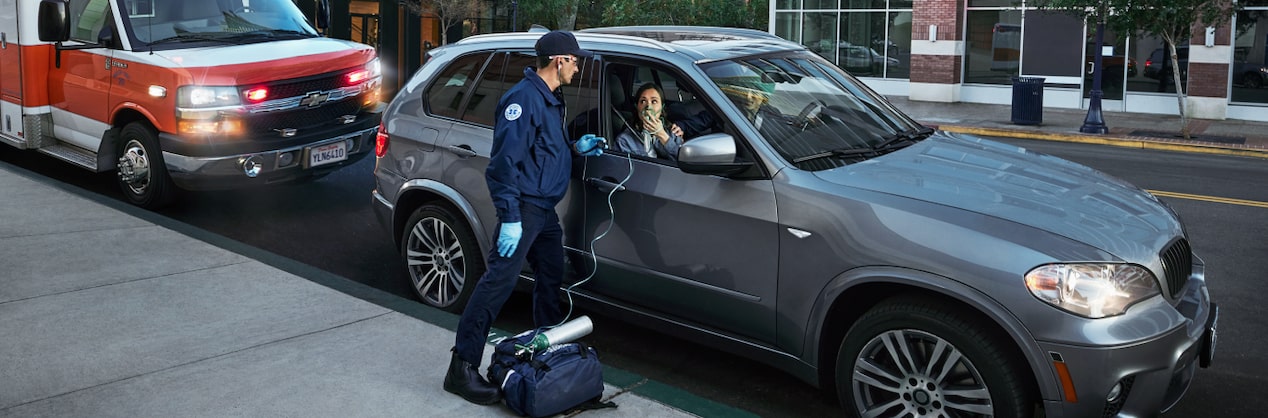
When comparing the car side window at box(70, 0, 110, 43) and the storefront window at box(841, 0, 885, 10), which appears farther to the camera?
the storefront window at box(841, 0, 885, 10)

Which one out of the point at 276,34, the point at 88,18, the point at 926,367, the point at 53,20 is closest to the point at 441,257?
the point at 926,367

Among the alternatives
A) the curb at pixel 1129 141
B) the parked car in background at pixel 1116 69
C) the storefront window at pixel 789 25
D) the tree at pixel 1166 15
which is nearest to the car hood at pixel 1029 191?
the curb at pixel 1129 141

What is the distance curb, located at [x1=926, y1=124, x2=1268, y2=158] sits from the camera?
58.5 ft

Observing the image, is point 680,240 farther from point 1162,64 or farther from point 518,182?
point 1162,64

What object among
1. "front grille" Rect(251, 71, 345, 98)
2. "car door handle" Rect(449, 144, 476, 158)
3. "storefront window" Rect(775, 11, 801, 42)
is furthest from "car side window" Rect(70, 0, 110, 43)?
"storefront window" Rect(775, 11, 801, 42)

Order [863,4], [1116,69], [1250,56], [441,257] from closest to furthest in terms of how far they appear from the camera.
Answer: [441,257]
[1250,56]
[1116,69]
[863,4]

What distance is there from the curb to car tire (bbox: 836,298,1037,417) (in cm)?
1263

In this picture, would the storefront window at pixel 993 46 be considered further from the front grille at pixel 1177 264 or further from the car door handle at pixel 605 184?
the car door handle at pixel 605 184

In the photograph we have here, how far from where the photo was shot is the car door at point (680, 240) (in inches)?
205

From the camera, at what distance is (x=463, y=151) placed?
6.44m

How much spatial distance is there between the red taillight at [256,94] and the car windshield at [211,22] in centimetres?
89

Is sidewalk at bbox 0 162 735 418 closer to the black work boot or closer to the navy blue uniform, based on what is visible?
the black work boot

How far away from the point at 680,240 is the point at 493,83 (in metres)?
1.75

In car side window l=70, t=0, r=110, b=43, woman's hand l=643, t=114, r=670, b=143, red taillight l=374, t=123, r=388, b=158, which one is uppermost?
car side window l=70, t=0, r=110, b=43
